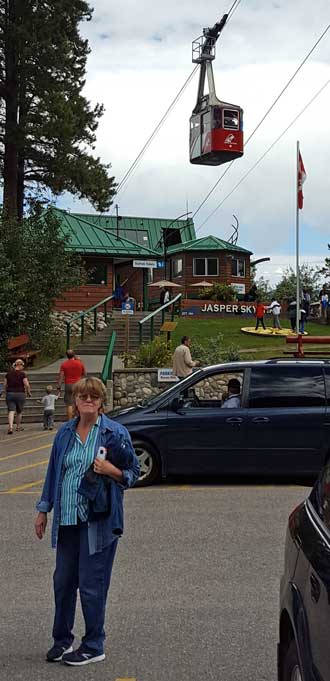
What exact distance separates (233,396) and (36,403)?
Answer: 9629mm

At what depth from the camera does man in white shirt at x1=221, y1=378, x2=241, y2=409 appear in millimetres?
10398

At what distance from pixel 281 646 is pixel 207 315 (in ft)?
113

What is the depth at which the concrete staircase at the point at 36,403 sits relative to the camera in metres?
18.6

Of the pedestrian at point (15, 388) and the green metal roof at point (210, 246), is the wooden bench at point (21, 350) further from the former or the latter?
the green metal roof at point (210, 246)

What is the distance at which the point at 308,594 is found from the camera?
2791 mm

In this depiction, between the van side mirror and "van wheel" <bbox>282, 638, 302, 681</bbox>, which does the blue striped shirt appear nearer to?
"van wheel" <bbox>282, 638, 302, 681</bbox>

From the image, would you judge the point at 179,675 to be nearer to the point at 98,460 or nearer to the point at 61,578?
the point at 61,578

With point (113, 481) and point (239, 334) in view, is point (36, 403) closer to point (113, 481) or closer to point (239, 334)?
point (239, 334)

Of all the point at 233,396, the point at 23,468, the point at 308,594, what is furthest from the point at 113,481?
the point at 23,468

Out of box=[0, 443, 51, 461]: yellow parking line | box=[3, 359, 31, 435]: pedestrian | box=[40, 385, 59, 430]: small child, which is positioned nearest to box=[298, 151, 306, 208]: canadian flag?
box=[40, 385, 59, 430]: small child

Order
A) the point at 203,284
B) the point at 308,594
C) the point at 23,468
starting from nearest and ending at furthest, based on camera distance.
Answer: the point at 308,594 → the point at 23,468 → the point at 203,284

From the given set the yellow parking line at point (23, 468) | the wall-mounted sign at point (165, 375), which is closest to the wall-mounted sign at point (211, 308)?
the wall-mounted sign at point (165, 375)

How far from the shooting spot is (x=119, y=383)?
19.3m

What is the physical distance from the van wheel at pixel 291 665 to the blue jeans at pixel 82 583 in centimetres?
141
